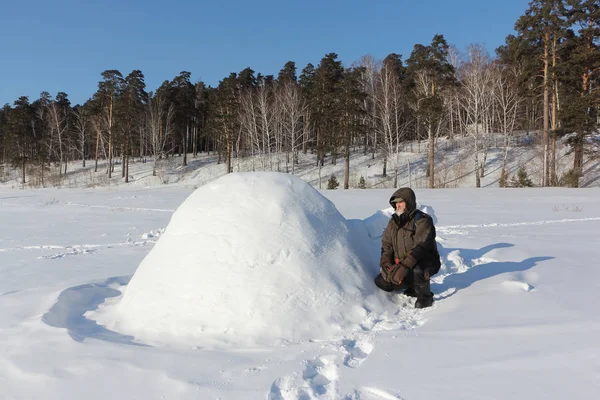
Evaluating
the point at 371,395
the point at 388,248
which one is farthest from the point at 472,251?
the point at 371,395

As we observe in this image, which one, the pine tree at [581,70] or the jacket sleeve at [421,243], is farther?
the pine tree at [581,70]

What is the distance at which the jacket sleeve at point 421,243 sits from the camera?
11.2ft

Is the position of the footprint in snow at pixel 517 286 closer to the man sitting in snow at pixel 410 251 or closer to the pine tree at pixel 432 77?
the man sitting in snow at pixel 410 251

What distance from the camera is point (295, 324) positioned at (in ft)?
9.62

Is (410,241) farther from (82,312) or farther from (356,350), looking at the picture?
(82,312)

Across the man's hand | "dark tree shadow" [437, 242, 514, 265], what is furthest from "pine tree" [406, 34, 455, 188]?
the man's hand

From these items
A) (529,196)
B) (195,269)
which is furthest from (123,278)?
(529,196)

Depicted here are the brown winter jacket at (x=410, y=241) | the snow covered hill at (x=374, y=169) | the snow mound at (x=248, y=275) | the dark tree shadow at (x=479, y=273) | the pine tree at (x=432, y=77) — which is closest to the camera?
the snow mound at (x=248, y=275)

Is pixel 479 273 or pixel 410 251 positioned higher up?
pixel 410 251

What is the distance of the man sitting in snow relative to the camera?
3494 mm

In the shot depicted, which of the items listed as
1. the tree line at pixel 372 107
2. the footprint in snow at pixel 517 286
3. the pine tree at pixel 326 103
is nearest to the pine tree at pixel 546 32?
the tree line at pixel 372 107

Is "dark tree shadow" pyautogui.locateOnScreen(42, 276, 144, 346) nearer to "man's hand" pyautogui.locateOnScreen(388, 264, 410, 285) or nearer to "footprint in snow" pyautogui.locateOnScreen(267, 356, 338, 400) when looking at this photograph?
"footprint in snow" pyautogui.locateOnScreen(267, 356, 338, 400)

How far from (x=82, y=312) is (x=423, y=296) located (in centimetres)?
347

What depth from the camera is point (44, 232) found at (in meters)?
9.16
